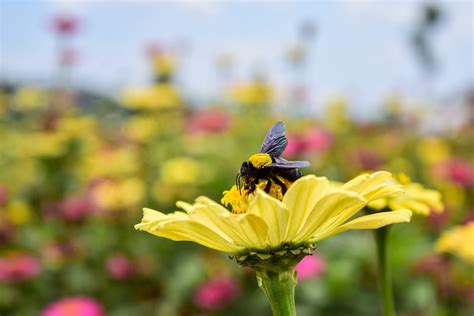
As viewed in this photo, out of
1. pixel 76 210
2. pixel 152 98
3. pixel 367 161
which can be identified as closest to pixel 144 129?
pixel 152 98

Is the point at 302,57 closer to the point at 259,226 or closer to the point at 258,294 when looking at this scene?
the point at 258,294

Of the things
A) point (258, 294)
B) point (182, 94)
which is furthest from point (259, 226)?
point (182, 94)

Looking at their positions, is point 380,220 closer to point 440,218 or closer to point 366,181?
point 366,181

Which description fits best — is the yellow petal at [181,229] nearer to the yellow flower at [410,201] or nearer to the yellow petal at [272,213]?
the yellow petal at [272,213]

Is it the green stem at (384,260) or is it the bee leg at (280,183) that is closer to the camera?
the bee leg at (280,183)

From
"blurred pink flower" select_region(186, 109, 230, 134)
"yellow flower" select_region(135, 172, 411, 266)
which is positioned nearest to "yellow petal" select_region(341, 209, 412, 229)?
"yellow flower" select_region(135, 172, 411, 266)

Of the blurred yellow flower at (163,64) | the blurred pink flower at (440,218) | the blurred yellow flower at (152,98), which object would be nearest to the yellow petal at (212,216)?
the blurred pink flower at (440,218)

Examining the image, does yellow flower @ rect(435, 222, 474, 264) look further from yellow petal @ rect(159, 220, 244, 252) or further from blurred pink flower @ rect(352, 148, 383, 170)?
blurred pink flower @ rect(352, 148, 383, 170)
